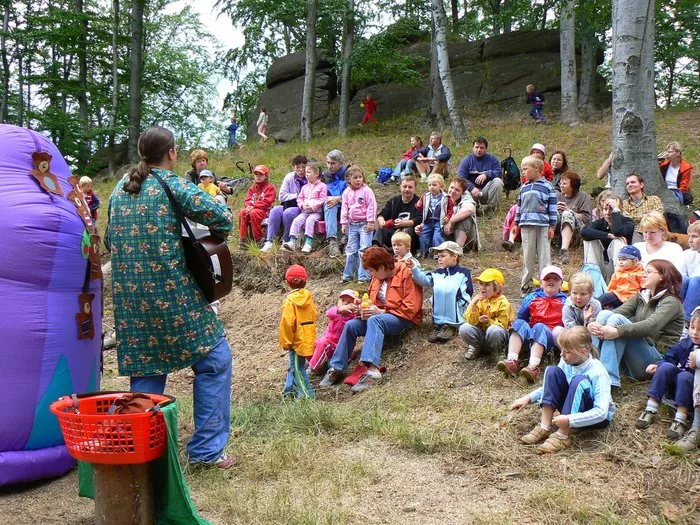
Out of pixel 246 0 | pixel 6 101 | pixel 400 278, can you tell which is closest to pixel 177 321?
pixel 400 278

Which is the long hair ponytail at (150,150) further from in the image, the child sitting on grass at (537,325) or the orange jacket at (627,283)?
the orange jacket at (627,283)

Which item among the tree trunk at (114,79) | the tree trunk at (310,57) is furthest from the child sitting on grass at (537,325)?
the tree trunk at (114,79)

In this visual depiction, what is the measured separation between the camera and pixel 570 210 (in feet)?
29.4

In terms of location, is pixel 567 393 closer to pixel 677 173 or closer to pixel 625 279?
pixel 625 279

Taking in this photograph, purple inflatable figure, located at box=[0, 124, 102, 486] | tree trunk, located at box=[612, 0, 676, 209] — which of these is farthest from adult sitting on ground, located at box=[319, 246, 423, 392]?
tree trunk, located at box=[612, 0, 676, 209]

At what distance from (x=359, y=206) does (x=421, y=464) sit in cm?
498

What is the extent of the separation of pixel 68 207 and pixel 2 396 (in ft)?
4.31

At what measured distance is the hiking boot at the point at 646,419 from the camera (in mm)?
4812

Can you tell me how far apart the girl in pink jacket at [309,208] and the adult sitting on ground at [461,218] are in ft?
6.77

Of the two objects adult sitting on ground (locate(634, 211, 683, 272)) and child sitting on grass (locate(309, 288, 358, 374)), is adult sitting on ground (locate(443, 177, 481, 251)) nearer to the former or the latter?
child sitting on grass (locate(309, 288, 358, 374))

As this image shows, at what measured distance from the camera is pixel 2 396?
4.20 m

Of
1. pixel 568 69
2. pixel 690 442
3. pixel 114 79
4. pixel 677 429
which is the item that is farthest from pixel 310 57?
pixel 690 442

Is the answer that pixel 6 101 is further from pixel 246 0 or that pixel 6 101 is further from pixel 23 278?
pixel 23 278

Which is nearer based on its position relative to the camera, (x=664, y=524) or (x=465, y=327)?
(x=664, y=524)
